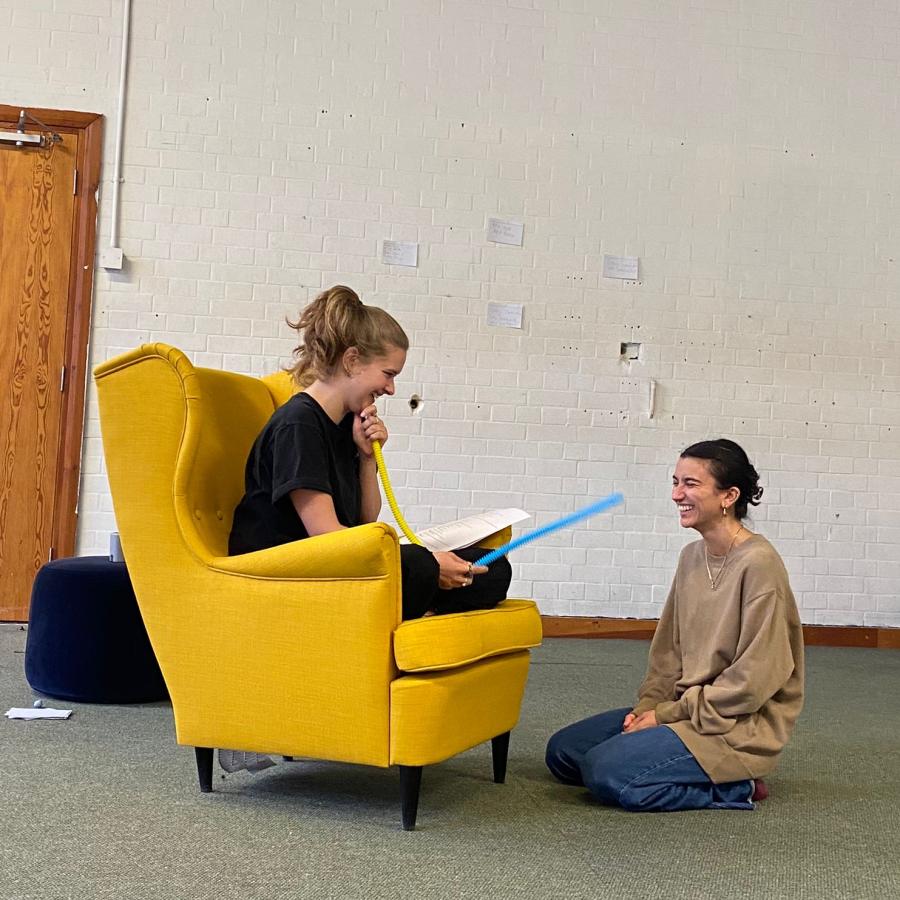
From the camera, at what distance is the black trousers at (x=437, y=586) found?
7.80 ft

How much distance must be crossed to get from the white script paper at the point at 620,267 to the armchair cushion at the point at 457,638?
3324 mm

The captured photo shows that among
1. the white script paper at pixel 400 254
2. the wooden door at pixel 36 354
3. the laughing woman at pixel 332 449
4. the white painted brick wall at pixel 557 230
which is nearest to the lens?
the laughing woman at pixel 332 449

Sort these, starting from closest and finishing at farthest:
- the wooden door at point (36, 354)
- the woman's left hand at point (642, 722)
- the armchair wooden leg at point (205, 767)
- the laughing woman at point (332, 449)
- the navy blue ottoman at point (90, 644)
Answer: the laughing woman at point (332, 449)
the armchair wooden leg at point (205, 767)
the woman's left hand at point (642, 722)
the navy blue ottoman at point (90, 644)
the wooden door at point (36, 354)

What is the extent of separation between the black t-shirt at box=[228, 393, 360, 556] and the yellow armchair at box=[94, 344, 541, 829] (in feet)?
0.34

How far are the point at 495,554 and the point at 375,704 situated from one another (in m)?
0.51

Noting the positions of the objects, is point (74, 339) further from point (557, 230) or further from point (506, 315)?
point (557, 230)

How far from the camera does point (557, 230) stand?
5.70m

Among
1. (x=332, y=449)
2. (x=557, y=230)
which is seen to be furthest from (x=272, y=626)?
(x=557, y=230)

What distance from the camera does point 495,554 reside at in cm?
267

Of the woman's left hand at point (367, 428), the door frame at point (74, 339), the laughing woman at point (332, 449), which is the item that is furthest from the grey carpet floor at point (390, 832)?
the door frame at point (74, 339)

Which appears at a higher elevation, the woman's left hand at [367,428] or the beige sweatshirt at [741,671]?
the woman's left hand at [367,428]

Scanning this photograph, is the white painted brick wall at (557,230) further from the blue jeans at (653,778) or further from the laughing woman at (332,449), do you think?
the blue jeans at (653,778)

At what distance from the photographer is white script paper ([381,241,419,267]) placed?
5.59 meters

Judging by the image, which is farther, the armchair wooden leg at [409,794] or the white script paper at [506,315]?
the white script paper at [506,315]
